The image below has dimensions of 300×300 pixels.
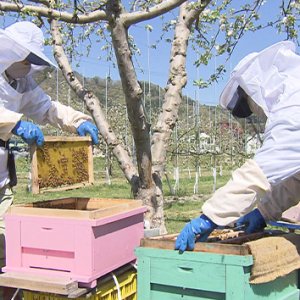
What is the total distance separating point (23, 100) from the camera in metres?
3.68

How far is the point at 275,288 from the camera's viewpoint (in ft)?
8.31

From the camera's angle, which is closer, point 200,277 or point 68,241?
point 200,277

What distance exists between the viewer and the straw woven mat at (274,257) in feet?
7.55

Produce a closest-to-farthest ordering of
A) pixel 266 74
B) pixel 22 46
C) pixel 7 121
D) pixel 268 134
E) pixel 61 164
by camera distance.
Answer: pixel 268 134 → pixel 266 74 → pixel 7 121 → pixel 22 46 → pixel 61 164

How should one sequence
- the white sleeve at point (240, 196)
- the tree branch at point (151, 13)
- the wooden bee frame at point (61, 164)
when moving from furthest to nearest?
the tree branch at point (151, 13), the wooden bee frame at point (61, 164), the white sleeve at point (240, 196)

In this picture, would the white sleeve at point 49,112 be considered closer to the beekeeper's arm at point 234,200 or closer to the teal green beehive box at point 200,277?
the teal green beehive box at point 200,277

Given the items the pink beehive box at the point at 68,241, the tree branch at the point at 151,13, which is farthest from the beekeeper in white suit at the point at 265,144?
the tree branch at the point at 151,13

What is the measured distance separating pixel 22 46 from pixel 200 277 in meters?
1.78

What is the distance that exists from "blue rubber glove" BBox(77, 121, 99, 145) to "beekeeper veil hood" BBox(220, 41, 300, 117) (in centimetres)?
118

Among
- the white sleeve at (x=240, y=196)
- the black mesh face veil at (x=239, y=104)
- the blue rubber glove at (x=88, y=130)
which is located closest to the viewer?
the white sleeve at (x=240, y=196)

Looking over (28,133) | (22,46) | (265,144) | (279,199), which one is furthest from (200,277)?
(22,46)

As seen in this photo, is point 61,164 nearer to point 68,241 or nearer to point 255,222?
point 68,241

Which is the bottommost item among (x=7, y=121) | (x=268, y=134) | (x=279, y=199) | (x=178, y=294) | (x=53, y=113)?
(x=178, y=294)

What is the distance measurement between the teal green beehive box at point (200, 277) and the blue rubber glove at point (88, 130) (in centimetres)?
127
